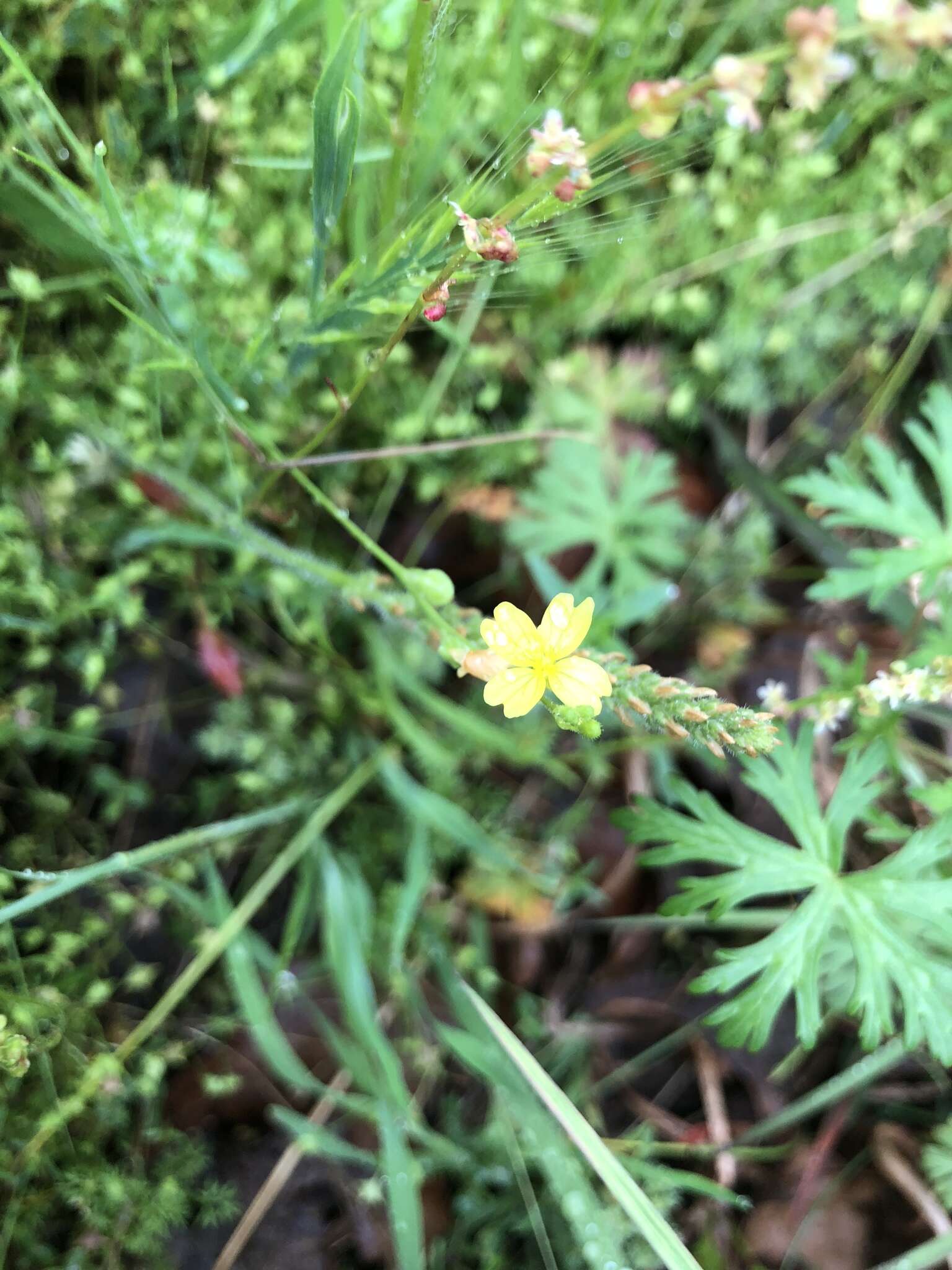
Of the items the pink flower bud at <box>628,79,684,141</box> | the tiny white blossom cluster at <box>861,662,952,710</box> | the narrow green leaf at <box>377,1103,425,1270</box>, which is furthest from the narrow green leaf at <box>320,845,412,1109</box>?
the pink flower bud at <box>628,79,684,141</box>

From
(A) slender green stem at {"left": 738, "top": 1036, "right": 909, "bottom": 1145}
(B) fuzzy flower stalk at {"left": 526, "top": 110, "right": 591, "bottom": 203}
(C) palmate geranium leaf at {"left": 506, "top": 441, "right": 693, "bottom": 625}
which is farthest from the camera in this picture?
(C) palmate geranium leaf at {"left": 506, "top": 441, "right": 693, "bottom": 625}

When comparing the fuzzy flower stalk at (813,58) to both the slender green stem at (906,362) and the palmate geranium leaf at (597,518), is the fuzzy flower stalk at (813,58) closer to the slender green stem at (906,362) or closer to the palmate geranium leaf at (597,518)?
the palmate geranium leaf at (597,518)

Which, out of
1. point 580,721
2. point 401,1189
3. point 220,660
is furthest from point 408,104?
point 401,1189

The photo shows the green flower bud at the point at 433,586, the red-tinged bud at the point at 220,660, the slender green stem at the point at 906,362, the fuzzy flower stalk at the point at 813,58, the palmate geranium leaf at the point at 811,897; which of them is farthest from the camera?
the slender green stem at the point at 906,362

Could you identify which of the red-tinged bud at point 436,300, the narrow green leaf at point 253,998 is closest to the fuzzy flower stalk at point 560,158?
the red-tinged bud at point 436,300

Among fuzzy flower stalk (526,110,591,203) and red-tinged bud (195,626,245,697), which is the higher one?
fuzzy flower stalk (526,110,591,203)

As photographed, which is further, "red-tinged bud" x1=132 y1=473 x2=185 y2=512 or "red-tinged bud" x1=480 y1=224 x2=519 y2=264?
"red-tinged bud" x1=132 y1=473 x2=185 y2=512

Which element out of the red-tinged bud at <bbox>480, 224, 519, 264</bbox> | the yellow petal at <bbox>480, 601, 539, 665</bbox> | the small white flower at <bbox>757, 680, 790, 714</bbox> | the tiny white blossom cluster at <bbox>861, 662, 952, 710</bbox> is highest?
the red-tinged bud at <bbox>480, 224, 519, 264</bbox>

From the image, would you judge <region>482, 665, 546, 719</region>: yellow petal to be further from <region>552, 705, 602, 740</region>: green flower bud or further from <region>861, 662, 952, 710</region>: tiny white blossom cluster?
<region>861, 662, 952, 710</region>: tiny white blossom cluster

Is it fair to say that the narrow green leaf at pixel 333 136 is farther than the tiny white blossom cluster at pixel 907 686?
No
